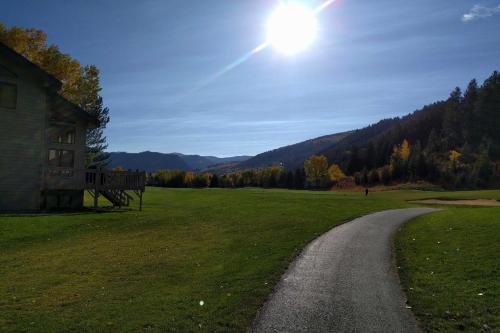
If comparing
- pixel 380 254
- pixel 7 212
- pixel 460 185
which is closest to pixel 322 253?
pixel 380 254

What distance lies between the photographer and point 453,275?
11.6 metres

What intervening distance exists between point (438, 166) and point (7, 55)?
115 meters

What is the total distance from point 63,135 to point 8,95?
18.0 feet

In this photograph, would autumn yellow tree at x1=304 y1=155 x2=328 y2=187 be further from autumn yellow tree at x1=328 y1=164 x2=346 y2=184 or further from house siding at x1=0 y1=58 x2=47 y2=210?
house siding at x1=0 y1=58 x2=47 y2=210

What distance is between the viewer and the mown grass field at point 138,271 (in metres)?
8.40

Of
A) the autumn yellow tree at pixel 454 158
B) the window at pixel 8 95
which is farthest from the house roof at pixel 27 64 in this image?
the autumn yellow tree at pixel 454 158

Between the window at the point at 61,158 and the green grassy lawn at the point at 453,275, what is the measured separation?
22.2 metres

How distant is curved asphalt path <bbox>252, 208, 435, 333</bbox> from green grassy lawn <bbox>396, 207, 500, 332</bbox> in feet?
1.41

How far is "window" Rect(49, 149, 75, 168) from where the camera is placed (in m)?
29.5

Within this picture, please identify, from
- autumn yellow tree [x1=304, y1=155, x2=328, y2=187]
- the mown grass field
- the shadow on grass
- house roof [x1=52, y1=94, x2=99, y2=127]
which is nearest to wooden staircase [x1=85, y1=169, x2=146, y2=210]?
the shadow on grass

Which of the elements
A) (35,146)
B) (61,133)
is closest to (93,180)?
(35,146)

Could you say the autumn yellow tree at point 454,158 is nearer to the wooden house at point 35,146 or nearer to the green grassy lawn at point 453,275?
the green grassy lawn at point 453,275

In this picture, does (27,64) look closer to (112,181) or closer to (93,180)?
(93,180)

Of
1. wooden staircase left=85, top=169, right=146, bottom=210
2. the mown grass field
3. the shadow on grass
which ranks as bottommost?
the mown grass field
